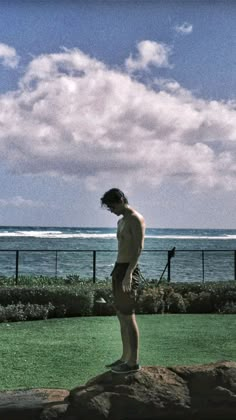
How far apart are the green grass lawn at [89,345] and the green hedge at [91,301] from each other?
1.51 feet

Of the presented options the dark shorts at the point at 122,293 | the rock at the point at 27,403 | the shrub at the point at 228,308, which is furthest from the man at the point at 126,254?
the shrub at the point at 228,308

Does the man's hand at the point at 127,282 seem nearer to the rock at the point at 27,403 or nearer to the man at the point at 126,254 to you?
the man at the point at 126,254

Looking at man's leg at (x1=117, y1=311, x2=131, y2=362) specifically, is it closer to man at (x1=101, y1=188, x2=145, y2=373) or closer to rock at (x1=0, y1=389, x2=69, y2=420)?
man at (x1=101, y1=188, x2=145, y2=373)

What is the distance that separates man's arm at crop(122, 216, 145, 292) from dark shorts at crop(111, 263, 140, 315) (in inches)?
2.2

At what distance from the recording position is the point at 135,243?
5363 mm

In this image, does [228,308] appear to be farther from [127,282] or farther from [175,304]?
[127,282]

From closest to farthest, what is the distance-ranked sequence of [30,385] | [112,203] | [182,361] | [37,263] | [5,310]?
[112,203] < [30,385] < [182,361] < [5,310] < [37,263]

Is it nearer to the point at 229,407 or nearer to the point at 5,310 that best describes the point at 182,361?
the point at 229,407

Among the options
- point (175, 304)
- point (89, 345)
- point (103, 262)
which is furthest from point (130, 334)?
point (103, 262)

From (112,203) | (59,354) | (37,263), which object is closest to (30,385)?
(59,354)

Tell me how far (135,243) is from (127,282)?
0.99ft

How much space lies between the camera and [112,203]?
5406mm

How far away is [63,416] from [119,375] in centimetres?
56

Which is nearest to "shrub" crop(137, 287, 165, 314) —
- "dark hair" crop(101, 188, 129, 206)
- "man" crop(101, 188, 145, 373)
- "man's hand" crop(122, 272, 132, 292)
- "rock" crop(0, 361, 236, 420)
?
"rock" crop(0, 361, 236, 420)
